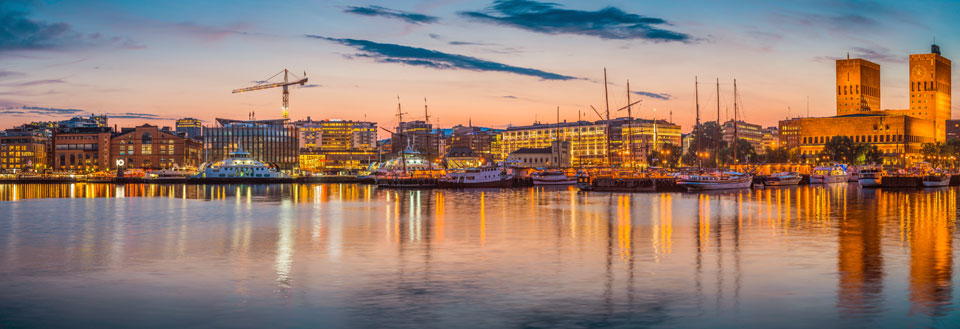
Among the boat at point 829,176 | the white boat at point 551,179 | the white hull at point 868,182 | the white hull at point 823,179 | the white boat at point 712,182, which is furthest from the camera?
the boat at point 829,176

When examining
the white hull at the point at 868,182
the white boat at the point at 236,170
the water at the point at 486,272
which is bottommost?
the water at the point at 486,272

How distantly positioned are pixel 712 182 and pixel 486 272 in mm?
73210

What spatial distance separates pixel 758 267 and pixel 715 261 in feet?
6.46

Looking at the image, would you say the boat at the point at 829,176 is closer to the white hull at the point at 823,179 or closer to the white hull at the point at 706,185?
the white hull at the point at 823,179

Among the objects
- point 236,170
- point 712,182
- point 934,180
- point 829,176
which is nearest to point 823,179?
point 829,176

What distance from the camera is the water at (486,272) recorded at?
20.0 m

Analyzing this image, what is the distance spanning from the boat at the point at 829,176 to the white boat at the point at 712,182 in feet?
113

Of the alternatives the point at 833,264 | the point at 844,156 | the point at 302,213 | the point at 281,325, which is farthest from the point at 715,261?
Answer: the point at 844,156

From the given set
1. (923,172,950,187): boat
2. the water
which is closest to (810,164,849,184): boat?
(923,172,950,187): boat

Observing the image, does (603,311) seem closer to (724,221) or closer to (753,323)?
(753,323)

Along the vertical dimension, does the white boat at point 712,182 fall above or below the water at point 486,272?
above

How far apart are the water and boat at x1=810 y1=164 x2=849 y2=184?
80650 millimetres

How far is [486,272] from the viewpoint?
2716 cm

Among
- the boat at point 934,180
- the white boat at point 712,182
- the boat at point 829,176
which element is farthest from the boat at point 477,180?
the boat at point 934,180
